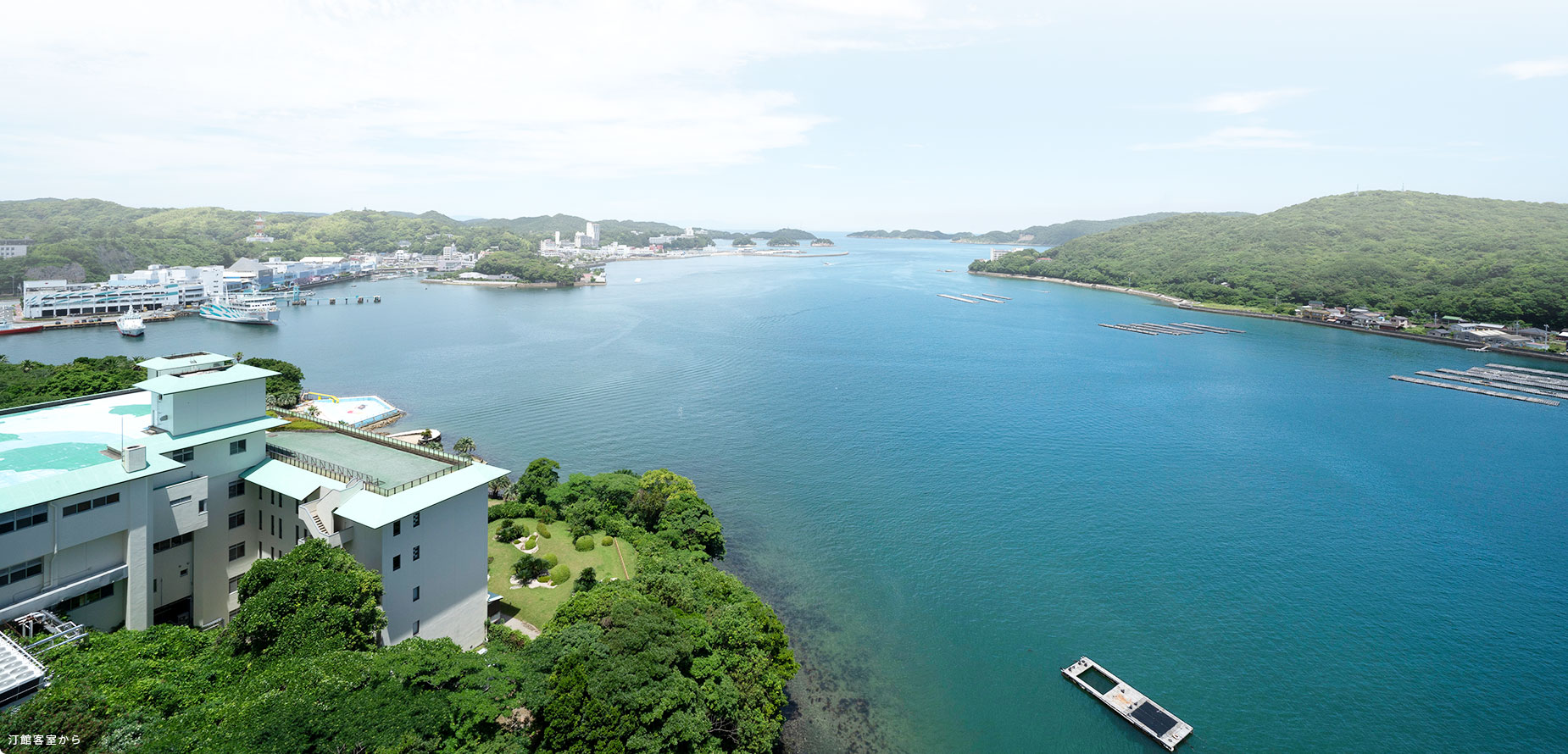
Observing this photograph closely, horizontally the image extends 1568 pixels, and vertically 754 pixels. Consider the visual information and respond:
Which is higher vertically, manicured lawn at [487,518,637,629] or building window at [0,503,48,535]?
building window at [0,503,48,535]

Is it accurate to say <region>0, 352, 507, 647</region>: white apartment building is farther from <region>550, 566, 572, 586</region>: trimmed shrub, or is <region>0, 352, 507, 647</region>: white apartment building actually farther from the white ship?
the white ship

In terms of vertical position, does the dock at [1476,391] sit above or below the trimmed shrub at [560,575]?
above

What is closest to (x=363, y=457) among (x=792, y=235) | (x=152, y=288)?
(x=152, y=288)

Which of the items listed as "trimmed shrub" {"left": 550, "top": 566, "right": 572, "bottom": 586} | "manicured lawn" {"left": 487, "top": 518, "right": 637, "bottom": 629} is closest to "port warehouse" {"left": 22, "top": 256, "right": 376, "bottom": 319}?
"manicured lawn" {"left": 487, "top": 518, "right": 637, "bottom": 629}

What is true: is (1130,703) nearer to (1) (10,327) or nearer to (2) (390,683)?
(2) (390,683)

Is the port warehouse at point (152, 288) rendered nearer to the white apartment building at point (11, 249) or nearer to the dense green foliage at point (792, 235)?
the white apartment building at point (11, 249)

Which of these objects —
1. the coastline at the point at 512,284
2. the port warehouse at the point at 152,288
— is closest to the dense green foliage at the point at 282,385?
the port warehouse at the point at 152,288
